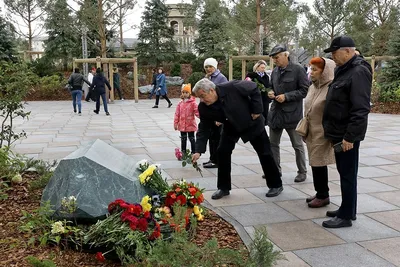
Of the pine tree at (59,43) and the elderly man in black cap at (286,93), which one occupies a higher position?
the pine tree at (59,43)

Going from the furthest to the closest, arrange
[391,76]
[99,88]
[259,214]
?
[391,76] < [99,88] < [259,214]

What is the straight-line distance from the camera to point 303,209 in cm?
478

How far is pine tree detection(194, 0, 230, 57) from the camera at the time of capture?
3206 cm

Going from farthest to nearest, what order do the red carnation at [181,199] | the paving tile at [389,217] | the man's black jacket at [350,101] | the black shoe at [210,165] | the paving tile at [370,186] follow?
the black shoe at [210,165] → the paving tile at [370,186] → the paving tile at [389,217] → the red carnation at [181,199] → the man's black jacket at [350,101]

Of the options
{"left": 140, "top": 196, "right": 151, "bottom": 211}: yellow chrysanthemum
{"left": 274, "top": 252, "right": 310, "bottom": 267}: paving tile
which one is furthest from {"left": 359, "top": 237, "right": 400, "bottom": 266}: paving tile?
{"left": 140, "top": 196, "right": 151, "bottom": 211}: yellow chrysanthemum

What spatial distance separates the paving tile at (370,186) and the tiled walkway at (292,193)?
0.04 feet

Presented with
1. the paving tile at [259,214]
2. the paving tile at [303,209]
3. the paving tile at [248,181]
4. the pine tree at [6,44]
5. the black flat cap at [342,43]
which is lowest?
the paving tile at [259,214]

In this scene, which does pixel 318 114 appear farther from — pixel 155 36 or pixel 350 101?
pixel 155 36

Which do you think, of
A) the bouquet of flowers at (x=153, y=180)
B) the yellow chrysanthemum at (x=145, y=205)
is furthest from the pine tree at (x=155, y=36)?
the yellow chrysanthemum at (x=145, y=205)

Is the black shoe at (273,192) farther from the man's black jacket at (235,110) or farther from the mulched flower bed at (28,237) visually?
the mulched flower bed at (28,237)

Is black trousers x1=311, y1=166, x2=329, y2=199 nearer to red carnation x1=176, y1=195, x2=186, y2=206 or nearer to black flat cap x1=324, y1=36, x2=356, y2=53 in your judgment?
black flat cap x1=324, y1=36, x2=356, y2=53

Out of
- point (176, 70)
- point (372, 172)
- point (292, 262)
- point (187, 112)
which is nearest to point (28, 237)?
point (292, 262)

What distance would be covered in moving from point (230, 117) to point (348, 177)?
55.6 inches

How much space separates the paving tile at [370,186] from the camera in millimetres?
5535
